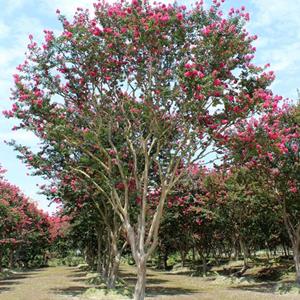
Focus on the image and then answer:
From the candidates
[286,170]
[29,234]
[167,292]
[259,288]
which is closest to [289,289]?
[259,288]

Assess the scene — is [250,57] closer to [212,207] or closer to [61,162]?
[61,162]

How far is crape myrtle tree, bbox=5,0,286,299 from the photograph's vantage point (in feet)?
48.9

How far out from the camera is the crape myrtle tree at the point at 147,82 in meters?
14.9

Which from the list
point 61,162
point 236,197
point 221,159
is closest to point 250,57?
point 221,159

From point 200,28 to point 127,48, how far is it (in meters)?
2.76

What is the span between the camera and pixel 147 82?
52.6 feet

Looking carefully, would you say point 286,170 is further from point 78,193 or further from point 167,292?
point 78,193

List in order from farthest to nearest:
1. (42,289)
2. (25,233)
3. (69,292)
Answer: (25,233)
(42,289)
(69,292)

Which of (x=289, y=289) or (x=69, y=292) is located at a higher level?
(x=69, y=292)

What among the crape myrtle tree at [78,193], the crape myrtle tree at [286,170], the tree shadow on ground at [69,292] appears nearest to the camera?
the crape myrtle tree at [78,193]

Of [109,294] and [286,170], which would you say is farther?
[286,170]

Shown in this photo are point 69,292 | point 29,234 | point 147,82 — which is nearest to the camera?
point 147,82

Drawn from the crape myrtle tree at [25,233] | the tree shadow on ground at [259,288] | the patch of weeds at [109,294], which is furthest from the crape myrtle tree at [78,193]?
the crape myrtle tree at [25,233]

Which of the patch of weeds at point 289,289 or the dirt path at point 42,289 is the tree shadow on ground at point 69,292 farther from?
the patch of weeds at point 289,289
